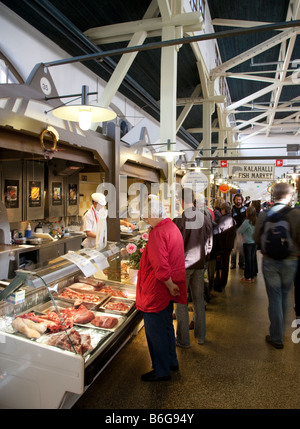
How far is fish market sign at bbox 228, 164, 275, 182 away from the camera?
44.7ft

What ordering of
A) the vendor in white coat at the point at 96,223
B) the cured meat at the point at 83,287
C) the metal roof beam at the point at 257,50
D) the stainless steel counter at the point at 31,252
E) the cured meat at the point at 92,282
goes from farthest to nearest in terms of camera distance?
the metal roof beam at the point at 257,50, the stainless steel counter at the point at 31,252, the vendor in white coat at the point at 96,223, the cured meat at the point at 92,282, the cured meat at the point at 83,287

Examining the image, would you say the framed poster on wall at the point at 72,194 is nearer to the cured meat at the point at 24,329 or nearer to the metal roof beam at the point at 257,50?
the cured meat at the point at 24,329

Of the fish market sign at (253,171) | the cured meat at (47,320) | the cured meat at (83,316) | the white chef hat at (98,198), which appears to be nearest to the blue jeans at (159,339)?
the cured meat at (83,316)

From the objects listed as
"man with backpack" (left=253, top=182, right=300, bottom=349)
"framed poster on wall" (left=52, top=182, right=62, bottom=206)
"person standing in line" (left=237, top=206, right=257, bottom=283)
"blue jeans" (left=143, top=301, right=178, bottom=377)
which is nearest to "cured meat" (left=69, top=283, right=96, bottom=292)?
"blue jeans" (left=143, top=301, right=178, bottom=377)

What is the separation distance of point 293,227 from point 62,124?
133 inches

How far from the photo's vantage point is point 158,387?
3.26 m

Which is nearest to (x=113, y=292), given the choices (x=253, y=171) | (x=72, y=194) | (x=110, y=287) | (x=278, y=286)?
(x=110, y=287)

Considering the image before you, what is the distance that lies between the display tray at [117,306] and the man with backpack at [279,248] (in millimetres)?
1839

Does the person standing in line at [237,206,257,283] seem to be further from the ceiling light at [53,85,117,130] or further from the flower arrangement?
the ceiling light at [53,85,117,130]

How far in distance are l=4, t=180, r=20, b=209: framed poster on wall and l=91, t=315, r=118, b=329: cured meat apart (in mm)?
4281

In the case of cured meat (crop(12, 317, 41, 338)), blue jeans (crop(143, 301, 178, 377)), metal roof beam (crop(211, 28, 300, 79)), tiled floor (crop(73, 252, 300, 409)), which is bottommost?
tiled floor (crop(73, 252, 300, 409))

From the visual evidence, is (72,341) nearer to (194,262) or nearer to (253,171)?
(194,262)

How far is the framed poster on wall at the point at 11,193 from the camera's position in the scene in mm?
6621

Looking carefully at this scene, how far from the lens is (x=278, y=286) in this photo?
4070 millimetres
